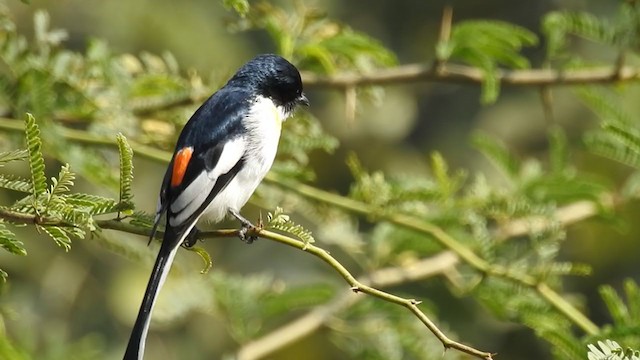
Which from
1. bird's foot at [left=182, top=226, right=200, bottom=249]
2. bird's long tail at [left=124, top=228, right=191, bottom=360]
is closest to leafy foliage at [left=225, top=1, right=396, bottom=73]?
bird's foot at [left=182, top=226, right=200, bottom=249]

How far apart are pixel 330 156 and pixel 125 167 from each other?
5368 mm

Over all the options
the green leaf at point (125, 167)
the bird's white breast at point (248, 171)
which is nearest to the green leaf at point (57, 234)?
the green leaf at point (125, 167)

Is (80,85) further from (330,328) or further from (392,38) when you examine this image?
(392,38)

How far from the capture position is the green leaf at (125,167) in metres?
2.16

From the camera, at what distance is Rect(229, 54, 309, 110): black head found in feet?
11.8

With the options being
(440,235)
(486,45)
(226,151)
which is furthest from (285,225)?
(486,45)

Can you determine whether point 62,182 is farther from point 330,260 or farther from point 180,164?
point 180,164

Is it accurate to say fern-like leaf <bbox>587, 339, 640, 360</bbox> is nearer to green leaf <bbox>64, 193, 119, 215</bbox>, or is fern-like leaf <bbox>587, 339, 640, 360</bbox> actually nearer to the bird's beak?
green leaf <bbox>64, 193, 119, 215</bbox>

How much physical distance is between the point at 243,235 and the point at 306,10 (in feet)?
5.18

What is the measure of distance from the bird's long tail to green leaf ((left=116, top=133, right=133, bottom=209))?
0.44m

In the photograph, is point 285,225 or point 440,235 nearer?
point 285,225

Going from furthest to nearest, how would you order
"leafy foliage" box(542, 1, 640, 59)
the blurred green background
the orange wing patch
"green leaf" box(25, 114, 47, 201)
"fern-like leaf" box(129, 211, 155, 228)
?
the blurred green background < "leafy foliage" box(542, 1, 640, 59) < the orange wing patch < "fern-like leaf" box(129, 211, 155, 228) < "green leaf" box(25, 114, 47, 201)

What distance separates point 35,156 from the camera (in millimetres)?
2133

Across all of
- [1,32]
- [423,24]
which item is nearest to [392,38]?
[423,24]
